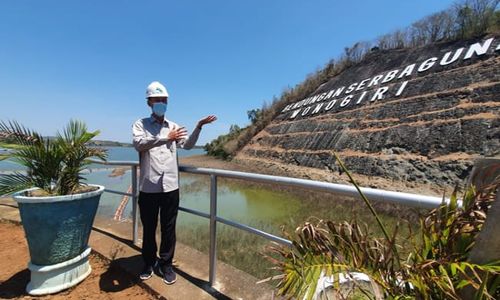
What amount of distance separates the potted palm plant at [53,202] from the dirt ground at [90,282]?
7 centimetres

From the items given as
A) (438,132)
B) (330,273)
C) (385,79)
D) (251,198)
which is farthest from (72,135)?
(385,79)

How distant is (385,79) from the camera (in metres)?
11.6

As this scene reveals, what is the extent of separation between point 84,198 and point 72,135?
530 mm

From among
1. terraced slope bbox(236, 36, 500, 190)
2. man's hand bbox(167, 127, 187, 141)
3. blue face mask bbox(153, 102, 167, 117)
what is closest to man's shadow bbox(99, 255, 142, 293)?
man's hand bbox(167, 127, 187, 141)

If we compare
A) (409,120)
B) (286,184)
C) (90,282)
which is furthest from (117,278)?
(409,120)

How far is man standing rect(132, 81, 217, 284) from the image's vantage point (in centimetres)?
198

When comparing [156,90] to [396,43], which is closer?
[156,90]

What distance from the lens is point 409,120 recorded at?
Answer: 869 centimetres

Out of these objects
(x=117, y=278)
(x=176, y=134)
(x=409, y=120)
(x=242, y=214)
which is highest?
(x=409, y=120)

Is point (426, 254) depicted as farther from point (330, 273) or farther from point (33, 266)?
point (33, 266)

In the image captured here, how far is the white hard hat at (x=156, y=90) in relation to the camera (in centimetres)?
211

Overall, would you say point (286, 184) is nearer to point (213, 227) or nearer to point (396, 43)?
point (213, 227)

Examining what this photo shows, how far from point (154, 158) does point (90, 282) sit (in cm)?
108

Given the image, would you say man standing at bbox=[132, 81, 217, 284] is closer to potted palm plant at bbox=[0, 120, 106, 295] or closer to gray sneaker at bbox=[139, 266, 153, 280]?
gray sneaker at bbox=[139, 266, 153, 280]
